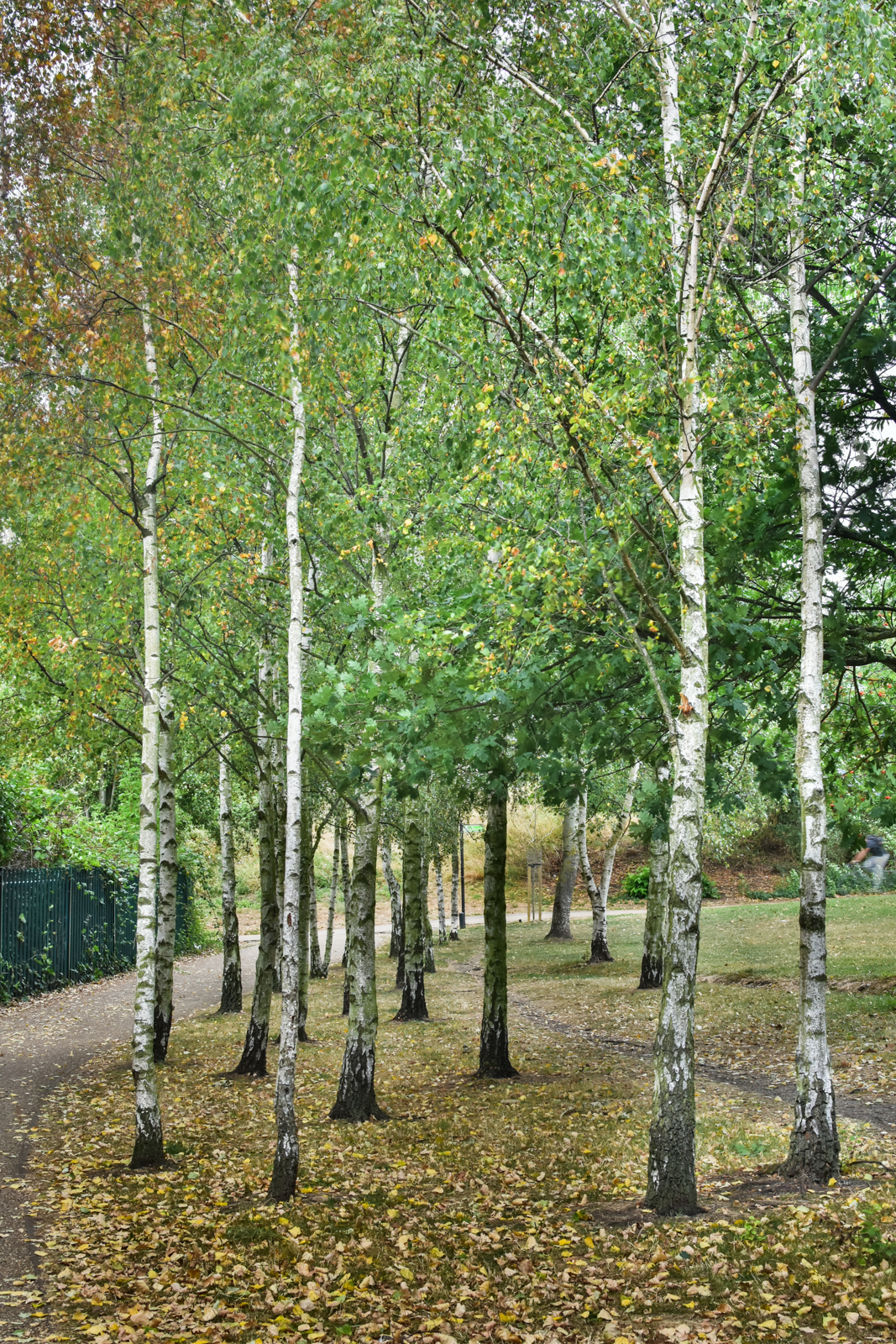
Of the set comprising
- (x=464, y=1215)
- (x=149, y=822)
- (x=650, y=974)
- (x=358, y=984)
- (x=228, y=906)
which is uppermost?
(x=149, y=822)

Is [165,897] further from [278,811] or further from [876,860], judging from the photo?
[876,860]

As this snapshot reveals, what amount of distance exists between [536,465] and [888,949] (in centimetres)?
1634

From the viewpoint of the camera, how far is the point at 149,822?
902 cm

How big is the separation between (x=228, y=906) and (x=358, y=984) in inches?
293

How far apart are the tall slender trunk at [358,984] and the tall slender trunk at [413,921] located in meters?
5.61

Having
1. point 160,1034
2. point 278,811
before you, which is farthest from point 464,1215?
point 278,811

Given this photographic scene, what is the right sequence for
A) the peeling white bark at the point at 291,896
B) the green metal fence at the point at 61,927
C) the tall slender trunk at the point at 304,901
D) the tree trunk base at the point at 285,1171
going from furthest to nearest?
the green metal fence at the point at 61,927, the tall slender trunk at the point at 304,901, the tree trunk base at the point at 285,1171, the peeling white bark at the point at 291,896

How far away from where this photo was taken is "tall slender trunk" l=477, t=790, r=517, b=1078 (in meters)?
12.3

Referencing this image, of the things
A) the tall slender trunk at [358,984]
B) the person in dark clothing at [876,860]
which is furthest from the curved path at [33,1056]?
the person in dark clothing at [876,860]

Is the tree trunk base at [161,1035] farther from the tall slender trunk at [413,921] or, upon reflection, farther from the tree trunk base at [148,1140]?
the tree trunk base at [148,1140]

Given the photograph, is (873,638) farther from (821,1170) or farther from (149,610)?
(149,610)

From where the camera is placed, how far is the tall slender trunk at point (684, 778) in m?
6.95

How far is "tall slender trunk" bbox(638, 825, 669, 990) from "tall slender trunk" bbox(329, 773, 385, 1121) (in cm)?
782

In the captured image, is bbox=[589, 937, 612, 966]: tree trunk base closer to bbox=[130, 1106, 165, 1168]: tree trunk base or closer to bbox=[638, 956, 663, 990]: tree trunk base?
bbox=[638, 956, 663, 990]: tree trunk base
